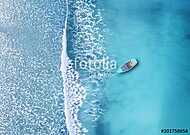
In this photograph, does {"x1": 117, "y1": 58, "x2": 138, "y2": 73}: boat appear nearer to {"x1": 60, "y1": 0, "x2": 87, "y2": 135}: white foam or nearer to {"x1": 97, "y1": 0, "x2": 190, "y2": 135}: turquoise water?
{"x1": 97, "y1": 0, "x2": 190, "y2": 135}: turquoise water

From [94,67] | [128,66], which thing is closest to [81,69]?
[94,67]

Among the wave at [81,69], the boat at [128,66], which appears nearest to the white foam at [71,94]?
the wave at [81,69]

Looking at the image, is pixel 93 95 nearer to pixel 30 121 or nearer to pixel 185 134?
pixel 30 121

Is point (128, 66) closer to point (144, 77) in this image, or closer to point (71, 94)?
point (144, 77)

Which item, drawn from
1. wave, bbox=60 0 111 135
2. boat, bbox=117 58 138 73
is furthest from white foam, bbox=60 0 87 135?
boat, bbox=117 58 138 73

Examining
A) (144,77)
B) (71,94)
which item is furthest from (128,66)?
(71,94)
